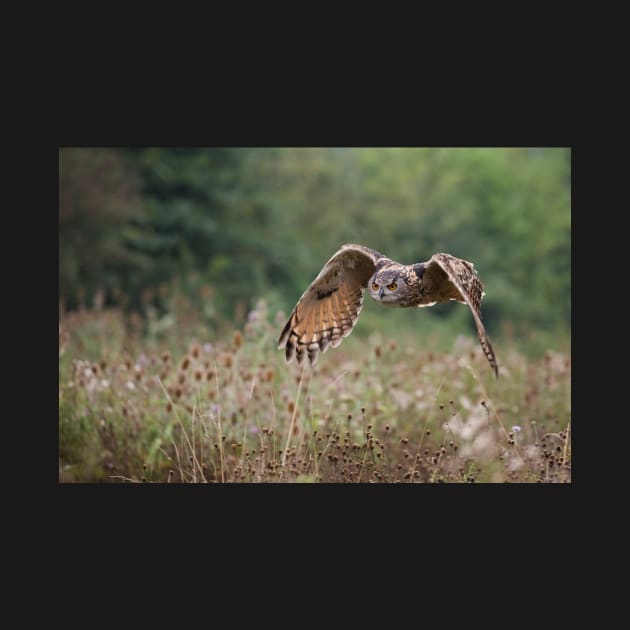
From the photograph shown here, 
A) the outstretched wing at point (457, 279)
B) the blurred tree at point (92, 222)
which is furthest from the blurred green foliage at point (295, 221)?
the outstretched wing at point (457, 279)

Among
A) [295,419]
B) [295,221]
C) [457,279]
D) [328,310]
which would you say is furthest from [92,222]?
[457,279]

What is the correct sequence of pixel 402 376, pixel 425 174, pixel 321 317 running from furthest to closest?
pixel 425 174 → pixel 402 376 → pixel 321 317

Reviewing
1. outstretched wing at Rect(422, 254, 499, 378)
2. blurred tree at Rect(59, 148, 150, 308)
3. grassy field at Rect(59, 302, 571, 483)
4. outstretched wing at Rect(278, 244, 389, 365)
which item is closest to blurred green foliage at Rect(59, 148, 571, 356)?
blurred tree at Rect(59, 148, 150, 308)

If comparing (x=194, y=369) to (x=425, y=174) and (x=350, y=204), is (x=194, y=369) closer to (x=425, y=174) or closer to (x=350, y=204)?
(x=350, y=204)

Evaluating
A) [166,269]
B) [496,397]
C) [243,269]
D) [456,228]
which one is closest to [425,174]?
[456,228]

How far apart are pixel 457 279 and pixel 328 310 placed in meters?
1.39

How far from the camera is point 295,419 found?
20.5ft

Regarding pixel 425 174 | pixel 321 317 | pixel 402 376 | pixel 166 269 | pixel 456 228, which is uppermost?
pixel 425 174

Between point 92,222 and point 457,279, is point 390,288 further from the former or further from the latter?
point 92,222

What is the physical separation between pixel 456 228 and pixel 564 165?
121 inches

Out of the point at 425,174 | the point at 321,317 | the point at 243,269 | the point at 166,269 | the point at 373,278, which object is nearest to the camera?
the point at 373,278

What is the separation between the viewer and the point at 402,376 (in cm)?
715

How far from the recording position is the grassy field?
575cm

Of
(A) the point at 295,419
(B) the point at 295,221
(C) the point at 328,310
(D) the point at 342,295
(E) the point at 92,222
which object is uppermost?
(B) the point at 295,221
